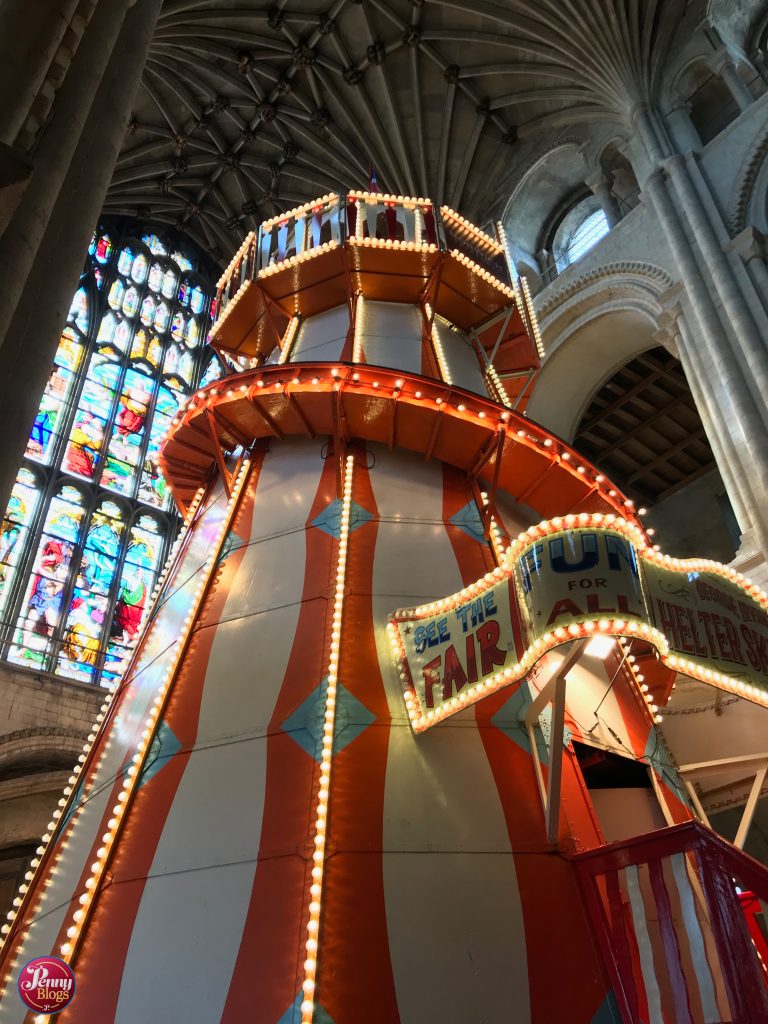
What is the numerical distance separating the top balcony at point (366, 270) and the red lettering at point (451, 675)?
6250mm

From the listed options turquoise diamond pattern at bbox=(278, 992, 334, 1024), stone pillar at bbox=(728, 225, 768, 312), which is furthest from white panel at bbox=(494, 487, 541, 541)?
stone pillar at bbox=(728, 225, 768, 312)

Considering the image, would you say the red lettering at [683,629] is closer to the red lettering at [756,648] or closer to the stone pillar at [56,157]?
the red lettering at [756,648]

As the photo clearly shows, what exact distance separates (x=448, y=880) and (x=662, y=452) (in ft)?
60.5

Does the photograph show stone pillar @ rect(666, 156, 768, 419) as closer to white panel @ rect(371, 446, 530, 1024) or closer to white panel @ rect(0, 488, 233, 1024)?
white panel @ rect(371, 446, 530, 1024)

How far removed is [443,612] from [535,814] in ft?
5.23

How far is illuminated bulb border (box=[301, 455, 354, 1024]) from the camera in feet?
13.7

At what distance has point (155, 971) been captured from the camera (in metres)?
4.47

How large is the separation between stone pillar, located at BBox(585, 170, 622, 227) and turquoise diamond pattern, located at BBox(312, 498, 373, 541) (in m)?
12.4

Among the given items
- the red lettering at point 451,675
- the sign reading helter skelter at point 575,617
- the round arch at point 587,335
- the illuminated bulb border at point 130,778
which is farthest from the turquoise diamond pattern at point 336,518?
the round arch at point 587,335


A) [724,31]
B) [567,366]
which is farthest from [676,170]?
[567,366]

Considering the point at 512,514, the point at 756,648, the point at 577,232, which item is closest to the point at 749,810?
the point at 756,648

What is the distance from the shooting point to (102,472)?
17641 millimetres

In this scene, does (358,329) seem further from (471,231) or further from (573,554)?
(573,554)

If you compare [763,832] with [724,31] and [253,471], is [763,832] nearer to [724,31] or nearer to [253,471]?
[253,471]
